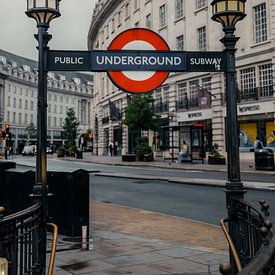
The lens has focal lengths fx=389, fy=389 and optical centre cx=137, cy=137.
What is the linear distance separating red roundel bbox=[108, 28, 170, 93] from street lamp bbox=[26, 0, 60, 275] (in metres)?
0.78

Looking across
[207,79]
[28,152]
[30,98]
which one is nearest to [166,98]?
[207,79]

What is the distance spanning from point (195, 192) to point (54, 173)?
8.22 m

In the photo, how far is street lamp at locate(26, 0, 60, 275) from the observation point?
4387 millimetres

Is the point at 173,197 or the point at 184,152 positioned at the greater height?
the point at 184,152

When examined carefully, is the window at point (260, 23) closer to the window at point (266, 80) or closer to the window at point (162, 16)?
the window at point (266, 80)

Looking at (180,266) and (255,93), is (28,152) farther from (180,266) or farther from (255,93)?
(180,266)

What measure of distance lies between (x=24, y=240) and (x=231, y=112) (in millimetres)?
2704

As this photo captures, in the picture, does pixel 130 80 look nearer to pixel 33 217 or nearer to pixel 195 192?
pixel 33 217

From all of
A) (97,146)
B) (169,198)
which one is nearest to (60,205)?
(169,198)

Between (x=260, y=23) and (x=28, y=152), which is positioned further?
(x=28, y=152)

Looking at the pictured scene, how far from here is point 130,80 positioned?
4.52m

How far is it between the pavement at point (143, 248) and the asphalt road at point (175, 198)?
1.09 meters

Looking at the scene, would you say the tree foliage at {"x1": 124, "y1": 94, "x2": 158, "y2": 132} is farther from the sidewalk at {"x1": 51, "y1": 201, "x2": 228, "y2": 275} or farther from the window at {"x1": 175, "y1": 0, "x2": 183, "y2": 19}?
the sidewalk at {"x1": 51, "y1": 201, "x2": 228, "y2": 275}

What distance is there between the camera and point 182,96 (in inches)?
1540
